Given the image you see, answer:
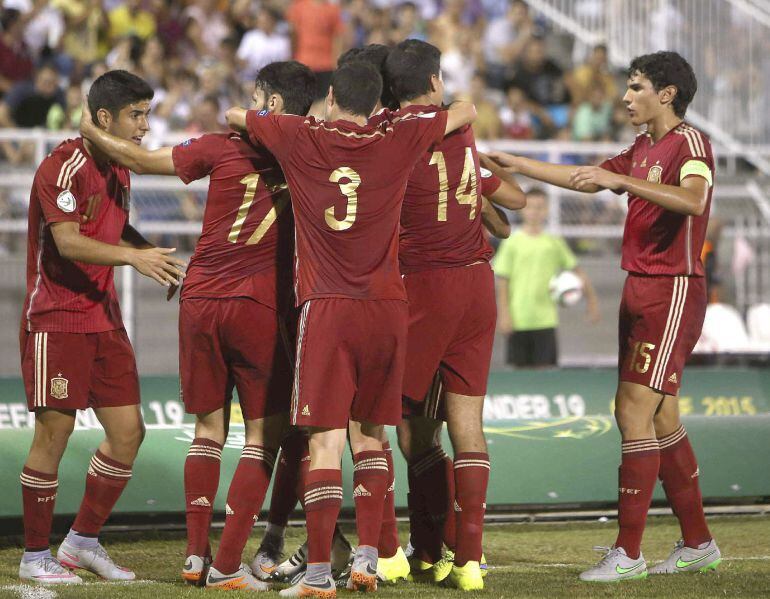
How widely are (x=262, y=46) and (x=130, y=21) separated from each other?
1.56 metres

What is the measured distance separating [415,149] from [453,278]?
30.0 inches

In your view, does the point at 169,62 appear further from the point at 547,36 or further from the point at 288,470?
the point at 288,470

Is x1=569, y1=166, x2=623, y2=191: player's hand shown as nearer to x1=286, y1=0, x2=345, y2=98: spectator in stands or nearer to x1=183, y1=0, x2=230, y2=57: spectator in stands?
x1=286, y1=0, x2=345, y2=98: spectator in stands

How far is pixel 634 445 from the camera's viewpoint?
648 centimetres

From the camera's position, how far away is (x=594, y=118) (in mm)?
15656

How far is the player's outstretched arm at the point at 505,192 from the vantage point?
21.4ft

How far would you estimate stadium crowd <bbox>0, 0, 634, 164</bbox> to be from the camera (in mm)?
14156

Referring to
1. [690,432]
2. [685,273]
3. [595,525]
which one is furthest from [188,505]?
[690,432]

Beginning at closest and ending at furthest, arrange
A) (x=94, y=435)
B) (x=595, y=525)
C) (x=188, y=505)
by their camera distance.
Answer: (x=188, y=505), (x=94, y=435), (x=595, y=525)

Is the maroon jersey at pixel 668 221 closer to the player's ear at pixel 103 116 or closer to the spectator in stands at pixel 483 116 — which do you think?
the player's ear at pixel 103 116

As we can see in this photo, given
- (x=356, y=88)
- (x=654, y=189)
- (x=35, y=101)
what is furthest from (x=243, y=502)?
(x=35, y=101)

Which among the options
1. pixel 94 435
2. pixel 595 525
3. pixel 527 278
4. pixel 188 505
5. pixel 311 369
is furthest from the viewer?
pixel 527 278

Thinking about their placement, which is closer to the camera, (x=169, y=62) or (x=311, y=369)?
(x=311, y=369)

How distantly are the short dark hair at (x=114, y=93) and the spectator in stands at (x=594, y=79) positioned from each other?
10.4m
